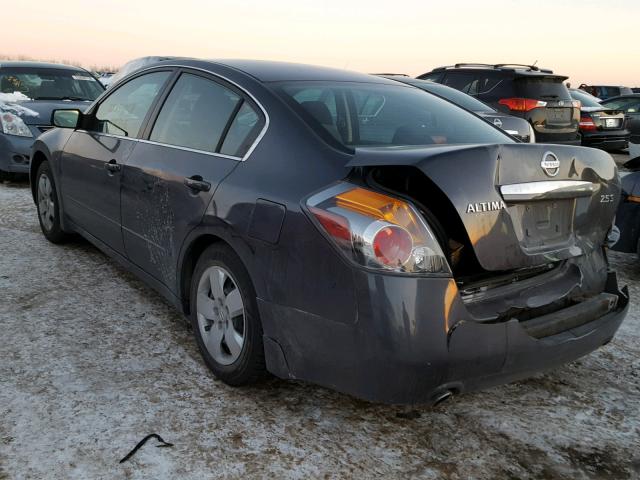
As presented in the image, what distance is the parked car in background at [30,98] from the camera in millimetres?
7551

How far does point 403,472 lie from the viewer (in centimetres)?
227

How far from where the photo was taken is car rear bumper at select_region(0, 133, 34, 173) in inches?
295

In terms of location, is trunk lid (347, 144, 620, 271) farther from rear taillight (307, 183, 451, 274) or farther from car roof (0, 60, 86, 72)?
car roof (0, 60, 86, 72)

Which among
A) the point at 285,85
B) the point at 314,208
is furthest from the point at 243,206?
the point at 285,85

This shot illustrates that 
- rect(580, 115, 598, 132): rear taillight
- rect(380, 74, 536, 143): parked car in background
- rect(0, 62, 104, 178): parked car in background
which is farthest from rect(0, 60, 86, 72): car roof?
rect(580, 115, 598, 132): rear taillight

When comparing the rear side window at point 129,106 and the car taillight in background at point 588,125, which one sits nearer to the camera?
the rear side window at point 129,106

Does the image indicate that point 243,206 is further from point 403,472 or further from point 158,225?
point 403,472

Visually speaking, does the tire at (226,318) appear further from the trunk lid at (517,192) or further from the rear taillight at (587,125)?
the rear taillight at (587,125)

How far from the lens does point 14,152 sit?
295 inches

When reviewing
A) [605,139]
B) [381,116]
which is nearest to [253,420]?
[381,116]

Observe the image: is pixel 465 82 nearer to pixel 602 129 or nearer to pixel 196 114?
pixel 602 129

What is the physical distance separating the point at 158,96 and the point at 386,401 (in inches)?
91.2

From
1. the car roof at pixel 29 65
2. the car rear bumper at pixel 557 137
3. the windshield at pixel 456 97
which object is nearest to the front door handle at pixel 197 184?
the windshield at pixel 456 97

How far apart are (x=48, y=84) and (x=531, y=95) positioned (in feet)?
23.4
